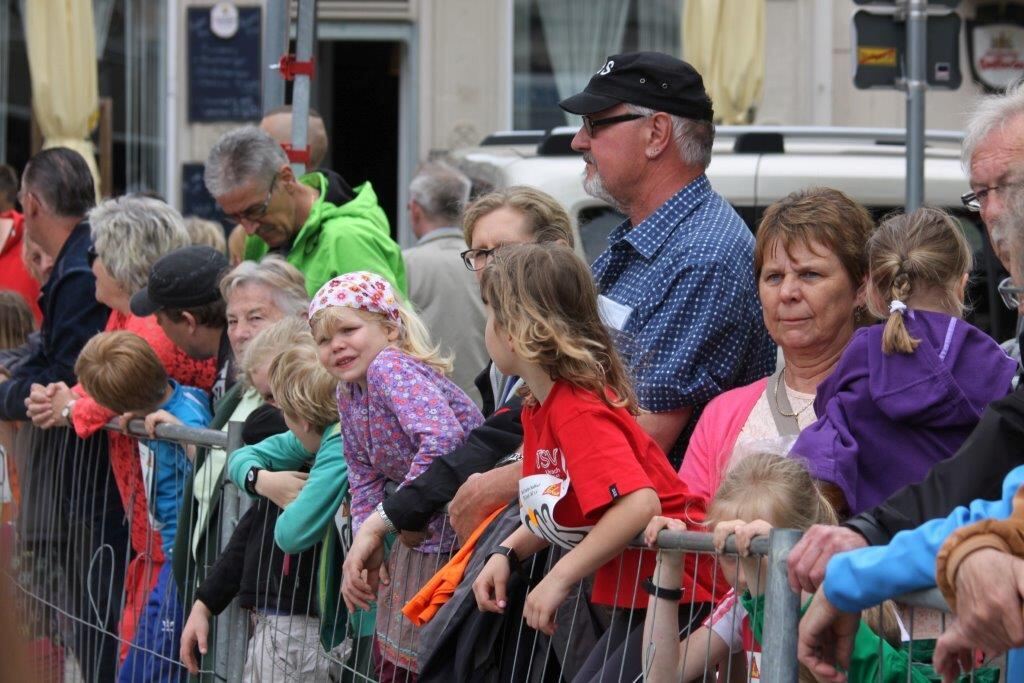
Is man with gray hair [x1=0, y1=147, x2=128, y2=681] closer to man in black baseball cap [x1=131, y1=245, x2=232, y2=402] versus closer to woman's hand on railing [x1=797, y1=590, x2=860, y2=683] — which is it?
man in black baseball cap [x1=131, y1=245, x2=232, y2=402]

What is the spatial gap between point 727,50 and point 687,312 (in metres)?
8.00

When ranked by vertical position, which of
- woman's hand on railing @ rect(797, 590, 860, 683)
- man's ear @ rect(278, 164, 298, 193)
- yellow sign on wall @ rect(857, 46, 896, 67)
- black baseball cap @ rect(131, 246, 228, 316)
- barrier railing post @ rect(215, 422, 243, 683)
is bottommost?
barrier railing post @ rect(215, 422, 243, 683)

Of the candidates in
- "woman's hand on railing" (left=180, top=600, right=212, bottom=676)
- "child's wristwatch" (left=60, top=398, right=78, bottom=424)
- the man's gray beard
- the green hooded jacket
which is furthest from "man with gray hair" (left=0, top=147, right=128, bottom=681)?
the man's gray beard

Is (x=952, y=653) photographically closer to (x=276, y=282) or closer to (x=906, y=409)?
(x=906, y=409)

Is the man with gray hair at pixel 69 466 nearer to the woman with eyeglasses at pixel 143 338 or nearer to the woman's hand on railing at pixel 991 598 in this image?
the woman with eyeglasses at pixel 143 338

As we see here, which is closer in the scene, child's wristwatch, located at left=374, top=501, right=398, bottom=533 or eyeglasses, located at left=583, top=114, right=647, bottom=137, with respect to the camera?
child's wristwatch, located at left=374, top=501, right=398, bottom=533

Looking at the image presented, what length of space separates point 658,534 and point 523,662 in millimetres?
719

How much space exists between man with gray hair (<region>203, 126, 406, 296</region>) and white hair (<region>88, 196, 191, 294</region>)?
1.52 feet

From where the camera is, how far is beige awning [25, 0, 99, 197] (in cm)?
1244

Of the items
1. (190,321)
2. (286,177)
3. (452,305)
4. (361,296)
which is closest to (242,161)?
(286,177)

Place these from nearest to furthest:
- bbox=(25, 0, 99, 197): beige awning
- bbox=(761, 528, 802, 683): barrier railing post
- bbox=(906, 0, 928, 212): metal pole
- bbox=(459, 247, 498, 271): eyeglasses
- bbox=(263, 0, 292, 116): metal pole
Result: bbox=(761, 528, 802, 683): barrier railing post, bbox=(459, 247, 498, 271): eyeglasses, bbox=(263, 0, 292, 116): metal pole, bbox=(906, 0, 928, 212): metal pole, bbox=(25, 0, 99, 197): beige awning

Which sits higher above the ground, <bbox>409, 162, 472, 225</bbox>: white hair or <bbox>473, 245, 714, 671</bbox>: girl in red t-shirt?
<bbox>409, 162, 472, 225</bbox>: white hair

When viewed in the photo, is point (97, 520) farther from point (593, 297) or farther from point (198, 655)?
point (593, 297)

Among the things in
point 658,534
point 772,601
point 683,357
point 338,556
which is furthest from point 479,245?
point 772,601
